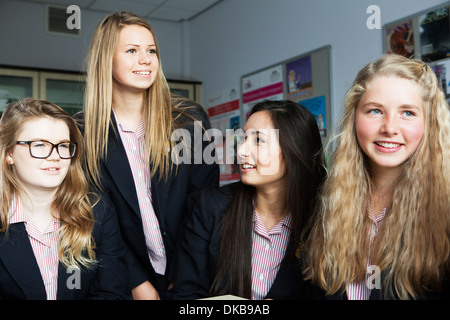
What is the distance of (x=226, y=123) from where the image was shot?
199 inches

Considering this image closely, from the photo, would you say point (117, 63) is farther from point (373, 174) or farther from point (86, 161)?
point (373, 174)

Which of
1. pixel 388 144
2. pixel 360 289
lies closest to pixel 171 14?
pixel 388 144

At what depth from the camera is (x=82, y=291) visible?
1523 mm

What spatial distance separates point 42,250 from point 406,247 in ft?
3.43

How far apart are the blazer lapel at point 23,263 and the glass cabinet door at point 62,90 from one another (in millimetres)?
3312

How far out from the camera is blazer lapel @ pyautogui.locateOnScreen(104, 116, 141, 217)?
1778 mm

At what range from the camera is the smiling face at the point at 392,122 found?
125 centimetres

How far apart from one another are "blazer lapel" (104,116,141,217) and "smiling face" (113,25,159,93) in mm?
236

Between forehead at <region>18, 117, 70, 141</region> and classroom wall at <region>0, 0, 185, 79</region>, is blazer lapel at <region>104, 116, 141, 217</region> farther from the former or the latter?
classroom wall at <region>0, 0, 185, 79</region>

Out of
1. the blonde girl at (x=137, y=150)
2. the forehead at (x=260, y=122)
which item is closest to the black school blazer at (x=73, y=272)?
the blonde girl at (x=137, y=150)

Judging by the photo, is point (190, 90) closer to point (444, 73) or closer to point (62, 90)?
point (62, 90)

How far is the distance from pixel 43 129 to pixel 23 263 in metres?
0.41

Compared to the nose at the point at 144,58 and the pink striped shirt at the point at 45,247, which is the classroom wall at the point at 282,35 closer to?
the nose at the point at 144,58

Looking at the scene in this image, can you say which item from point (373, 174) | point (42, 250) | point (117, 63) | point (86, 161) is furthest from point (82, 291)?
point (373, 174)
